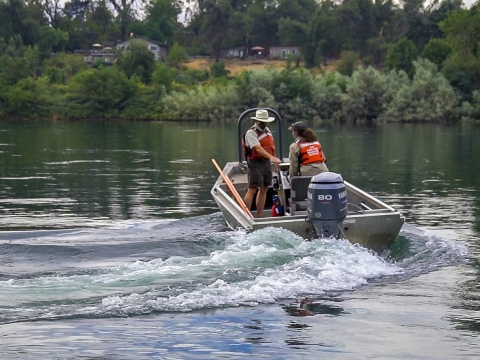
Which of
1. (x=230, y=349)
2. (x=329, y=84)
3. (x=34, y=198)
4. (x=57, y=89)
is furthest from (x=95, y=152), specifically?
(x=57, y=89)

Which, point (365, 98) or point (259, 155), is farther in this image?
point (365, 98)

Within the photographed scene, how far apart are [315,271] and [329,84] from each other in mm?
59860

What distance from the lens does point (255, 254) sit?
34.4 ft

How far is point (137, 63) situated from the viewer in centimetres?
8238

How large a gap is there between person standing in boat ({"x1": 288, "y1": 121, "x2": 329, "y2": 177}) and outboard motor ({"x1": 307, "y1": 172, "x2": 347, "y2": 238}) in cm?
172

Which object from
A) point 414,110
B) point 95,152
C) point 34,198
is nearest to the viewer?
point 34,198

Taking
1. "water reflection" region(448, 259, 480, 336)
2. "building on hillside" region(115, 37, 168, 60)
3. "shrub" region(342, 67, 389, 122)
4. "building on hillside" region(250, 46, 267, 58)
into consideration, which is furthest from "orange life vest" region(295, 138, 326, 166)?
"building on hillside" region(115, 37, 168, 60)

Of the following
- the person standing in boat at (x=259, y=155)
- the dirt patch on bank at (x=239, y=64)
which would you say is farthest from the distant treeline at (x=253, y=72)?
the person standing in boat at (x=259, y=155)

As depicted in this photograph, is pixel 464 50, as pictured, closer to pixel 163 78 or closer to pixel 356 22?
pixel 163 78

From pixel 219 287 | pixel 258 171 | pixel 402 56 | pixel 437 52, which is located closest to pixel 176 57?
pixel 402 56

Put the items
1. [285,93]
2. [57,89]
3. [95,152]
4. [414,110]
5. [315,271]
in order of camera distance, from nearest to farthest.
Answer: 1. [315,271]
2. [95,152]
3. [414,110]
4. [285,93]
5. [57,89]

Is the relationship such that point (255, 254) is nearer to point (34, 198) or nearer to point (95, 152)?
point (34, 198)

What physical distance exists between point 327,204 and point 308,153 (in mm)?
2014

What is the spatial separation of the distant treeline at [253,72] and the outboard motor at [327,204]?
52.3 metres
